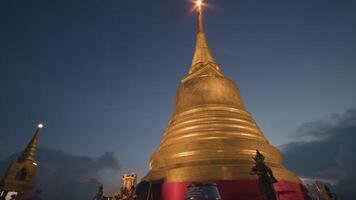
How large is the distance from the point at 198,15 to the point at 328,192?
1214cm

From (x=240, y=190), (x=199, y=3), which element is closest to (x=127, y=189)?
(x=240, y=190)

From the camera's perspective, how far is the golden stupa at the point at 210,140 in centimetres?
694

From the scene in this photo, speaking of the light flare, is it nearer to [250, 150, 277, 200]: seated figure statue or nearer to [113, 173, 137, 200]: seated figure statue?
[113, 173, 137, 200]: seated figure statue

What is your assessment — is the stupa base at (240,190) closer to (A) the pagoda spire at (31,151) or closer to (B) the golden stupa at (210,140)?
(B) the golden stupa at (210,140)

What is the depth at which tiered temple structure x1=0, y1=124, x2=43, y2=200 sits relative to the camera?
11.8 m

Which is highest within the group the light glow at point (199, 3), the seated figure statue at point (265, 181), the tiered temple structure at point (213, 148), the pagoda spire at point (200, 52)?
the light glow at point (199, 3)

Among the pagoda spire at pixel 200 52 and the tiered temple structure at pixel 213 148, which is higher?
the pagoda spire at pixel 200 52

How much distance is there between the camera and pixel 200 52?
13.3 metres

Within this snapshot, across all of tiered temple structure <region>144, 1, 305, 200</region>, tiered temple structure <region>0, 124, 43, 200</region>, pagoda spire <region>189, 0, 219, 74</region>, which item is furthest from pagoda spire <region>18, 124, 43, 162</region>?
pagoda spire <region>189, 0, 219, 74</region>

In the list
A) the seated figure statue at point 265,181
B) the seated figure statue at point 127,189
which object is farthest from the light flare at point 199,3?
the seated figure statue at point 265,181

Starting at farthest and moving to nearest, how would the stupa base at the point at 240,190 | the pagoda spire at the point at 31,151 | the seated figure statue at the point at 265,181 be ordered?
the pagoda spire at the point at 31,151 → the stupa base at the point at 240,190 → the seated figure statue at the point at 265,181

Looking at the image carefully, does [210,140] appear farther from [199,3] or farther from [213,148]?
[199,3]

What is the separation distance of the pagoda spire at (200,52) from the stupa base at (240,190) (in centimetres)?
674

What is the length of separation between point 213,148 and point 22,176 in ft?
36.6
